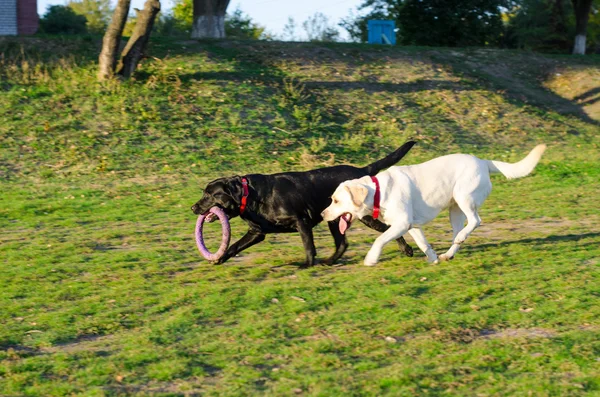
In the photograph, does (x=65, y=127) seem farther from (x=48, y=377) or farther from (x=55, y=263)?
(x=48, y=377)

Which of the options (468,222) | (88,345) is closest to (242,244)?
(468,222)

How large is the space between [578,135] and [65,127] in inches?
494

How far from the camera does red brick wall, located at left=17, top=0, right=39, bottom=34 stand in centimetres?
2700

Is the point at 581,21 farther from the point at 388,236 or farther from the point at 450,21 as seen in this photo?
the point at 388,236

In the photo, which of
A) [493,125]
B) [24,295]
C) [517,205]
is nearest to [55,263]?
[24,295]

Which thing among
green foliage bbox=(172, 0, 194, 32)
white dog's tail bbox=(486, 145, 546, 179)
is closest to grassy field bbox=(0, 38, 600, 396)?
white dog's tail bbox=(486, 145, 546, 179)

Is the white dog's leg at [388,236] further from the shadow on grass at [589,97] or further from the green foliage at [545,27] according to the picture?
the green foliage at [545,27]

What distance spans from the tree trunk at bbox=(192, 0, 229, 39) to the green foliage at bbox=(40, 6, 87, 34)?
8194 mm

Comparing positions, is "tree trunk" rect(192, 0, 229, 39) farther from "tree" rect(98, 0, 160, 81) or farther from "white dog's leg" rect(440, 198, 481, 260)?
"white dog's leg" rect(440, 198, 481, 260)

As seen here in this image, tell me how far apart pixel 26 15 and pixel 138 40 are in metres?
8.99

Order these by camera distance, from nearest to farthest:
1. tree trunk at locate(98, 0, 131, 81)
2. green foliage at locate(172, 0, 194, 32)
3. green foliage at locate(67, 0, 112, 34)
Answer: tree trunk at locate(98, 0, 131, 81)
green foliage at locate(172, 0, 194, 32)
green foliage at locate(67, 0, 112, 34)

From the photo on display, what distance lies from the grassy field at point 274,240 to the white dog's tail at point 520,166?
93 centimetres

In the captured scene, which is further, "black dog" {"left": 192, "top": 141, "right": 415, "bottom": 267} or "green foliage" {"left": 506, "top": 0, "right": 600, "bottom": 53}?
"green foliage" {"left": 506, "top": 0, "right": 600, "bottom": 53}

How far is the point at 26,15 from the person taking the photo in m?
27.1
